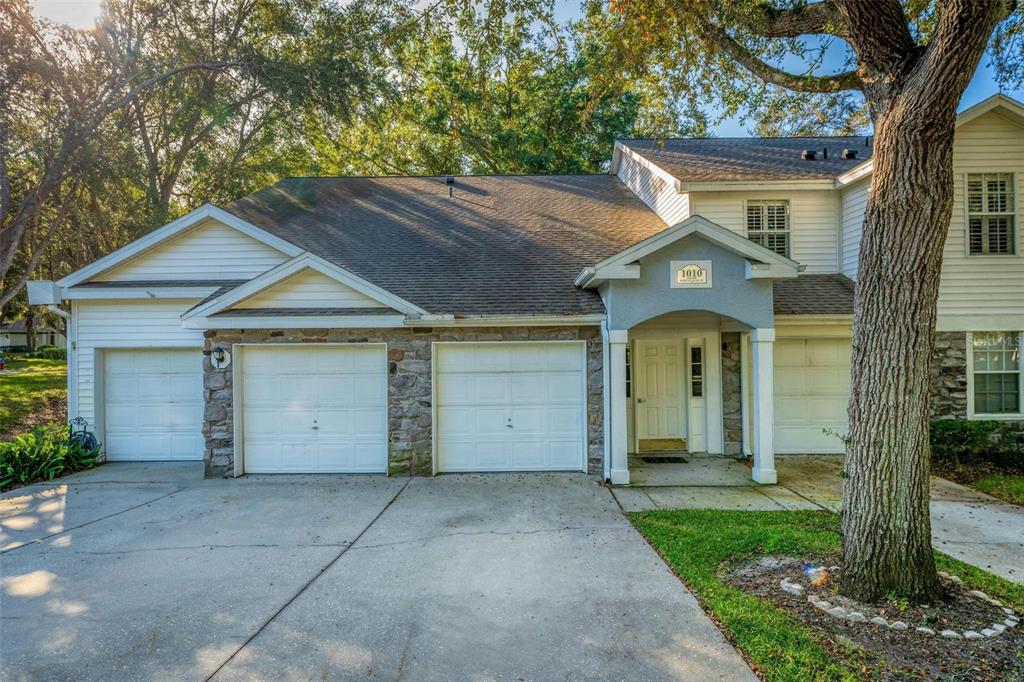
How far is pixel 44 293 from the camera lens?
8.90 m

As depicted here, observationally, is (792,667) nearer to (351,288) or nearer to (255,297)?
(351,288)

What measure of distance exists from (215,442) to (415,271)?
14.5ft

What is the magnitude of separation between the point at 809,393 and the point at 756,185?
4084mm

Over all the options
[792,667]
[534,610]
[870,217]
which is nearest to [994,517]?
[870,217]

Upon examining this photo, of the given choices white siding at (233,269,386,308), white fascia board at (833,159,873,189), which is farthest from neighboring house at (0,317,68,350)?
white fascia board at (833,159,873,189)

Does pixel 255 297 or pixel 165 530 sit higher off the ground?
pixel 255 297

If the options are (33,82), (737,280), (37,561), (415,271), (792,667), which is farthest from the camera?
(33,82)

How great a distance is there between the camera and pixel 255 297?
7.99 m

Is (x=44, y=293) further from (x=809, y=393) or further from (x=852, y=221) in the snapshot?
(x=852, y=221)

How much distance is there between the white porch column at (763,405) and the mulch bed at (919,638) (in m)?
3.47

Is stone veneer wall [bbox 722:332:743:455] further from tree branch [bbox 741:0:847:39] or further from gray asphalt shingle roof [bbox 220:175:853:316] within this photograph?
tree branch [bbox 741:0:847:39]

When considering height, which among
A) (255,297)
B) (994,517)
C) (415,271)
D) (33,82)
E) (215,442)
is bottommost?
(994,517)

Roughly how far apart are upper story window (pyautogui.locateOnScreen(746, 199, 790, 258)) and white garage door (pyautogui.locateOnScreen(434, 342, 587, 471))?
4.71 meters

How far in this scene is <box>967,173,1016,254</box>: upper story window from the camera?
8844mm
